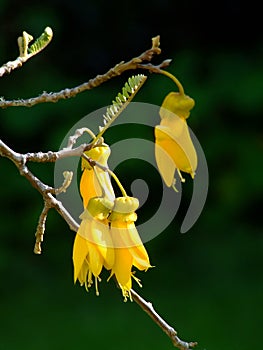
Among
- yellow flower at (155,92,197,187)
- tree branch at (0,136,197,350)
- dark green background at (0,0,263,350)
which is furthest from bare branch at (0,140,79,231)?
dark green background at (0,0,263,350)

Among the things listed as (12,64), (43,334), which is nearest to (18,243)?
(43,334)

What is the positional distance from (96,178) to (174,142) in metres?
0.11

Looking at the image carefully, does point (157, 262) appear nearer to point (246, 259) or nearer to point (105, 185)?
point (246, 259)

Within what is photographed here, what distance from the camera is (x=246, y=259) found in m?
3.19

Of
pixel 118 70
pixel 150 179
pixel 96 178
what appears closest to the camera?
pixel 118 70

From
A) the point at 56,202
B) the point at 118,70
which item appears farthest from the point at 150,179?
the point at 118,70

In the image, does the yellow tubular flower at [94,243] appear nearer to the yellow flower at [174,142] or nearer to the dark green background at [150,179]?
the yellow flower at [174,142]

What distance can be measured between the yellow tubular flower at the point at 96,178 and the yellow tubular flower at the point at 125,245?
2 centimetres

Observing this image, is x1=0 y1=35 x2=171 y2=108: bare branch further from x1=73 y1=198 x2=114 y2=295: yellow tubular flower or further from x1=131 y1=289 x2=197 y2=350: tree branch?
x1=131 y1=289 x2=197 y2=350: tree branch

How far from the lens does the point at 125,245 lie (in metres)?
0.84

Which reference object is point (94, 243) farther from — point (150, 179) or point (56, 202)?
point (150, 179)

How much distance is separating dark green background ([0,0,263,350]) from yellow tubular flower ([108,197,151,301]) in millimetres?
1900

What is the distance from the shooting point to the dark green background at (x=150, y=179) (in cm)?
289

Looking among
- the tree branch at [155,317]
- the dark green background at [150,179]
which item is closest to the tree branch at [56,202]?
the tree branch at [155,317]
